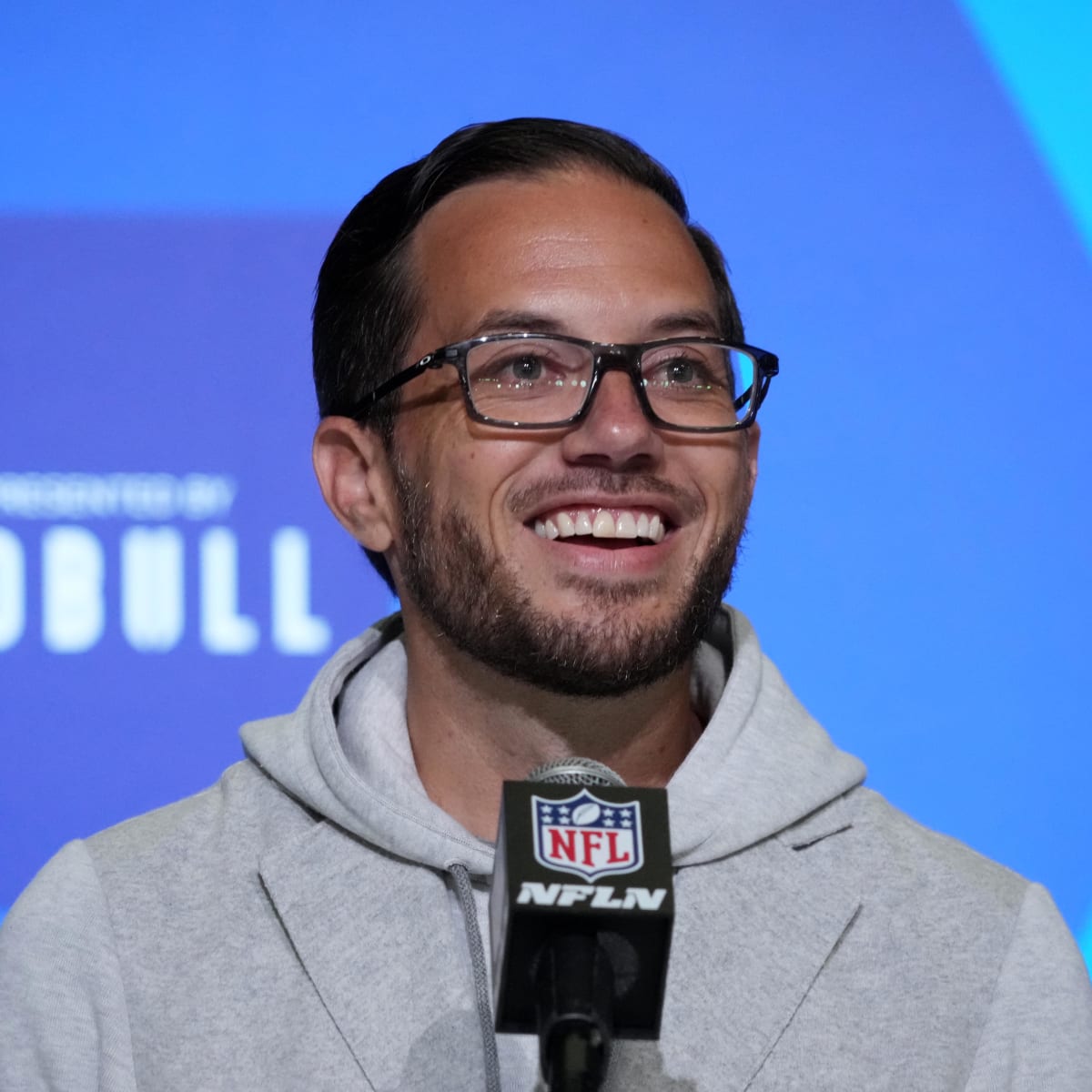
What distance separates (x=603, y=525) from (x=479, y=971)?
1.52 feet

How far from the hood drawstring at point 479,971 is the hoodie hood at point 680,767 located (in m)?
0.02

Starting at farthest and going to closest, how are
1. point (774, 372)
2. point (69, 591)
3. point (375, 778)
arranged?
1. point (69, 591)
2. point (774, 372)
3. point (375, 778)

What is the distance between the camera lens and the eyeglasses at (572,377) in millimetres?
1601

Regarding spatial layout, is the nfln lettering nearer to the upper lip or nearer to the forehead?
the upper lip

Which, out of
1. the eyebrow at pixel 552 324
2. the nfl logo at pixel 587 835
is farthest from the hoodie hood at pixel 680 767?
the nfl logo at pixel 587 835

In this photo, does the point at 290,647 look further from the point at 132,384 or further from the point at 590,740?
the point at 590,740

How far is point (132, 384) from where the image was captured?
2430mm

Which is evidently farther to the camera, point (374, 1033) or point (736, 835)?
point (736, 835)

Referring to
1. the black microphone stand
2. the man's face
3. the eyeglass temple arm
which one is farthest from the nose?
the black microphone stand

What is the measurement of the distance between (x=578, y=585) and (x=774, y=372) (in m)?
0.40

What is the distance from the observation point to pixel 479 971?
146cm

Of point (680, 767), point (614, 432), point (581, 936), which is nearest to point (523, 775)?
point (680, 767)

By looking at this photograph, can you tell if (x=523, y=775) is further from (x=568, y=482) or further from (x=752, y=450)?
(x=752, y=450)

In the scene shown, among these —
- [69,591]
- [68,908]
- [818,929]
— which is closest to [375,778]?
[68,908]
